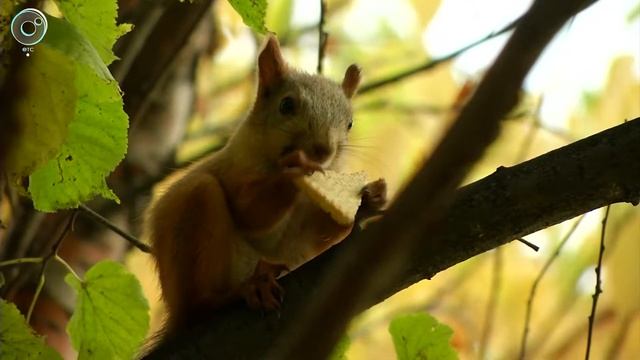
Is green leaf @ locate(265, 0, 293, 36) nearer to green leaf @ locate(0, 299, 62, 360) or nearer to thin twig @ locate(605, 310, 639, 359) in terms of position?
thin twig @ locate(605, 310, 639, 359)

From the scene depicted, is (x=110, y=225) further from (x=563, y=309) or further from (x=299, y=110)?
(x=563, y=309)

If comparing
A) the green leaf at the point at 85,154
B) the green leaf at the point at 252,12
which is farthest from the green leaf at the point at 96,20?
the green leaf at the point at 252,12

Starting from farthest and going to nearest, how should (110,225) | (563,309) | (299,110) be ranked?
(563,309), (299,110), (110,225)

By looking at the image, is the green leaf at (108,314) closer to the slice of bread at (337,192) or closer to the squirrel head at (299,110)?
the slice of bread at (337,192)

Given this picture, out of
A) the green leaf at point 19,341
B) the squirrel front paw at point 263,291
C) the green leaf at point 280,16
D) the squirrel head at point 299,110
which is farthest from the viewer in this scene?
the green leaf at point 280,16

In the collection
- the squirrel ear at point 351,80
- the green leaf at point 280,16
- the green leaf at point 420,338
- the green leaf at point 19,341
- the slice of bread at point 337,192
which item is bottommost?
the green leaf at point 19,341

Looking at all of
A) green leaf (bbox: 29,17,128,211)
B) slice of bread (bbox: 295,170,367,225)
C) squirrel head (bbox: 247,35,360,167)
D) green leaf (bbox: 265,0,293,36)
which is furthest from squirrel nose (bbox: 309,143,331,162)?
green leaf (bbox: 265,0,293,36)

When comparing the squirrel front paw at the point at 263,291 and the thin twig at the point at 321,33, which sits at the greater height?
the thin twig at the point at 321,33

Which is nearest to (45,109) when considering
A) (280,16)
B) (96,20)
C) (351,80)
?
(96,20)
